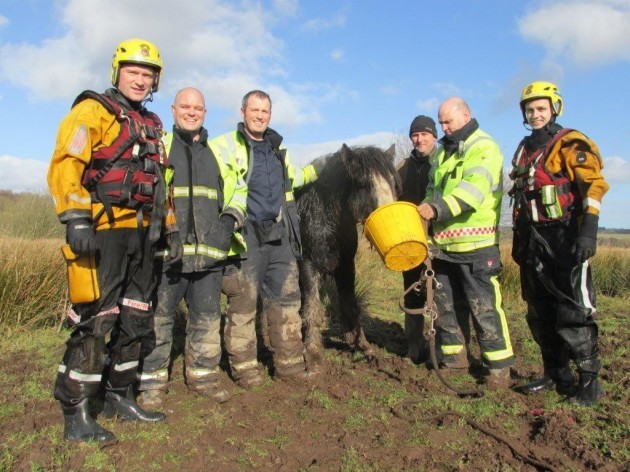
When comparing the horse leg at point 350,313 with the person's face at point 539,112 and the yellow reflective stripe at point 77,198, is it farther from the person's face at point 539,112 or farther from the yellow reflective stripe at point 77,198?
the yellow reflective stripe at point 77,198

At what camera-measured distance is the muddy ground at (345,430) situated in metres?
2.99

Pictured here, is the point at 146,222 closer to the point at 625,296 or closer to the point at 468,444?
the point at 468,444

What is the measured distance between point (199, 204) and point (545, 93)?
2.81 metres

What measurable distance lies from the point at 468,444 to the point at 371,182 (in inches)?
87.3

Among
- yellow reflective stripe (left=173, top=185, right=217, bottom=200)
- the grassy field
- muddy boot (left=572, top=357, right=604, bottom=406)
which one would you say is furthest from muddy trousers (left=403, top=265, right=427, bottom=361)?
yellow reflective stripe (left=173, top=185, right=217, bottom=200)

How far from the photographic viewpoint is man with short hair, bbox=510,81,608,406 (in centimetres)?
359

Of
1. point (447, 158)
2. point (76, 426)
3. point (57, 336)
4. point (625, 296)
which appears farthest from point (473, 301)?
point (625, 296)

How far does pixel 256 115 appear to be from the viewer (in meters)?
4.25

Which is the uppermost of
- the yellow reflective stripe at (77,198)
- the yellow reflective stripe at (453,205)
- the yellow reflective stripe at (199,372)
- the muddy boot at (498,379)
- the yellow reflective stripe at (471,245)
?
the yellow reflective stripe at (453,205)

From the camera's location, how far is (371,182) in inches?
173

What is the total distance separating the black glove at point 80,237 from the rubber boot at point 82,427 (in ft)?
3.47

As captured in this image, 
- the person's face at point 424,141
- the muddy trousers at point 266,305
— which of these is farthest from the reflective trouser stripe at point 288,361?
the person's face at point 424,141

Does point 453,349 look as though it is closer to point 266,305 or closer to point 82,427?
point 266,305

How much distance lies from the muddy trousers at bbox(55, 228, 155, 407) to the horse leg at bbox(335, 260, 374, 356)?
2384 millimetres
